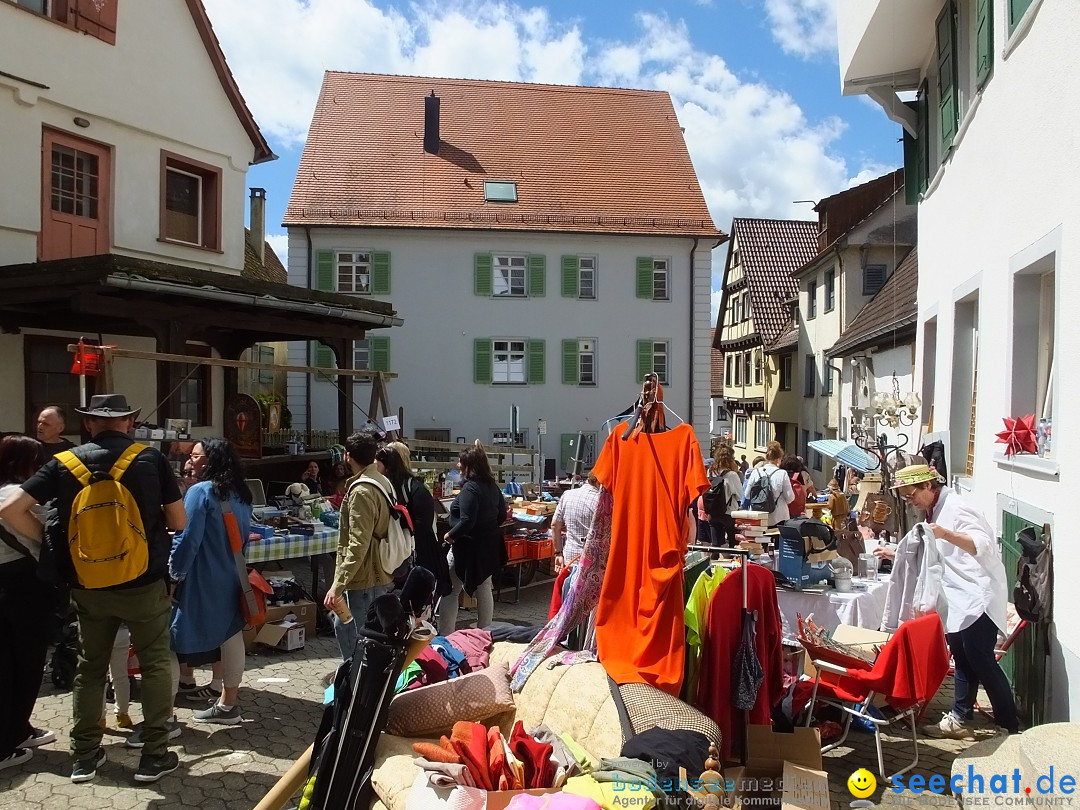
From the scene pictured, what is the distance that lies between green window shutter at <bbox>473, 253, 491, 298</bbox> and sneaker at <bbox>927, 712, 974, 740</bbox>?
21.2m

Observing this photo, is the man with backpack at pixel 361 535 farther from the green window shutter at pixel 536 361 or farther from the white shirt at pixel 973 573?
the green window shutter at pixel 536 361

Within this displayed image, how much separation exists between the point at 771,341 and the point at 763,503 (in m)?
23.4

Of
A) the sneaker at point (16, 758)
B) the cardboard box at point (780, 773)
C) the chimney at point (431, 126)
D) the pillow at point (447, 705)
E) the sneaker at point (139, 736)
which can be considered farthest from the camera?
the chimney at point (431, 126)

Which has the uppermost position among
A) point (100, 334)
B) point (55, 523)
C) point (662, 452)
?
point (100, 334)

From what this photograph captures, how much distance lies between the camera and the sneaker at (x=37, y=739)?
15.7ft

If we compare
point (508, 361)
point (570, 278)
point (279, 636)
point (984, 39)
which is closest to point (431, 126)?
point (570, 278)

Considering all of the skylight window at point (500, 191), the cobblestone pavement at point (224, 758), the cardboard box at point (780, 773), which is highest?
the skylight window at point (500, 191)

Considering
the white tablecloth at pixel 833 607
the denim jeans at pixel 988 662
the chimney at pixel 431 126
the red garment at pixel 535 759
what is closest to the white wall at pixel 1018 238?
the denim jeans at pixel 988 662

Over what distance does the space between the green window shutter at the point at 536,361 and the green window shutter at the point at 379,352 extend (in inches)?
171

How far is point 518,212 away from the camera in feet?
85.7

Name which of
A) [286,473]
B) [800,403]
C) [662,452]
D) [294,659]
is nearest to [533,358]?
[800,403]

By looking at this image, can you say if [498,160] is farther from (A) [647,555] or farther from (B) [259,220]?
(A) [647,555]

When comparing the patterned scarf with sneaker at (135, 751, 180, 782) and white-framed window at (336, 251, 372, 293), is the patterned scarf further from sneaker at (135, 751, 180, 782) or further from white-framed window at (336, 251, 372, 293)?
white-framed window at (336, 251, 372, 293)

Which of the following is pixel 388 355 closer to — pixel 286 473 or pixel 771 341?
pixel 286 473
